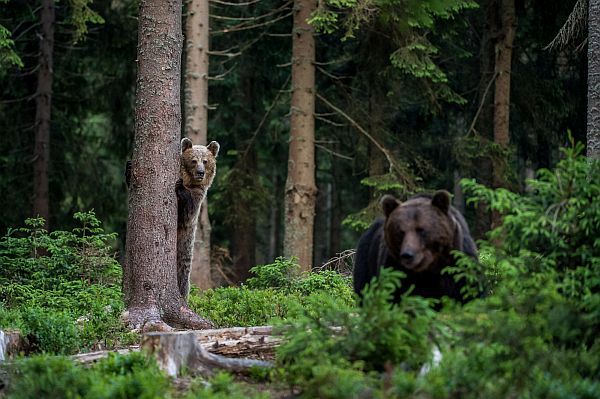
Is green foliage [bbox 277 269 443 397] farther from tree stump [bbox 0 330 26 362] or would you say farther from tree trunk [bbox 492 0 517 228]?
tree trunk [bbox 492 0 517 228]

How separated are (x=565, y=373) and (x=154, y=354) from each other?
127 inches

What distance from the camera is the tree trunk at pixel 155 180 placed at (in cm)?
1034

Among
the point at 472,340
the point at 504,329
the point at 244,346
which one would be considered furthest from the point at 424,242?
the point at 244,346

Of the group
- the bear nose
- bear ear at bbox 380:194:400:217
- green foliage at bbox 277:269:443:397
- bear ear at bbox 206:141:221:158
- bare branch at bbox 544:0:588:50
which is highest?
bare branch at bbox 544:0:588:50

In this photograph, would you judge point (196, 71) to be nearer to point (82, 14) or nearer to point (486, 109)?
point (82, 14)

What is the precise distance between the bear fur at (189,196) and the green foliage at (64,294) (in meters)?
0.95

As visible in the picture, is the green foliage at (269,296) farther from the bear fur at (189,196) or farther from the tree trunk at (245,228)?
the tree trunk at (245,228)

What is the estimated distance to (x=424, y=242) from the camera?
24.1 feet

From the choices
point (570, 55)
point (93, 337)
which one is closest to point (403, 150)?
point (570, 55)

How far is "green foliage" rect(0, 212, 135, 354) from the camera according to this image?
9.10m

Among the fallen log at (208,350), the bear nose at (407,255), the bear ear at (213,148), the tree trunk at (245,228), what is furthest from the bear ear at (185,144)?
the tree trunk at (245,228)

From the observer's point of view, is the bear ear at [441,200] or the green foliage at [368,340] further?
the bear ear at [441,200]

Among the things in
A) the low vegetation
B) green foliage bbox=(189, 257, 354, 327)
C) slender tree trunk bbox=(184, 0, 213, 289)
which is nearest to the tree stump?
the low vegetation

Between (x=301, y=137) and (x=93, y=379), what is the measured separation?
41.5ft
